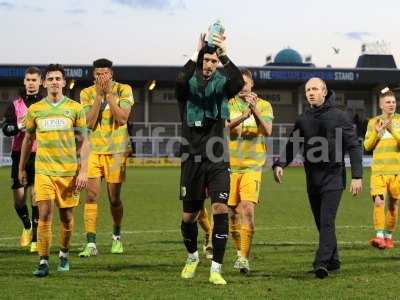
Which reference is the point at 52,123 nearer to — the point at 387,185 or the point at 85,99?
the point at 85,99

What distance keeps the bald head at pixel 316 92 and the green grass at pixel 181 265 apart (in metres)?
1.81

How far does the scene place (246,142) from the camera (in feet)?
29.2

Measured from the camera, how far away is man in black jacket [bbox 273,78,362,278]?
807 cm

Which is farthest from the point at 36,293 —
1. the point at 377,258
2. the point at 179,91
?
the point at 377,258

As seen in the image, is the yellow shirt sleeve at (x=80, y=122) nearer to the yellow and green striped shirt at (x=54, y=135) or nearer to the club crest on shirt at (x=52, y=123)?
the yellow and green striped shirt at (x=54, y=135)

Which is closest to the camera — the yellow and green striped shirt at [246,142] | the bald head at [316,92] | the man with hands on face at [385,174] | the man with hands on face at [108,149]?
the bald head at [316,92]

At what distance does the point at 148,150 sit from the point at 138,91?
9.40 metres

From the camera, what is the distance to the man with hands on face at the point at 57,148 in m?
7.91

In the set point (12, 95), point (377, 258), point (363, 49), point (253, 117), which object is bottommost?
point (377, 258)

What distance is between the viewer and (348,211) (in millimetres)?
16328

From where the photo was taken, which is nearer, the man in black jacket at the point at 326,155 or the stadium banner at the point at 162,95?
the man in black jacket at the point at 326,155

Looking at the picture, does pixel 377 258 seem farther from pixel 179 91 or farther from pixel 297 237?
pixel 179 91

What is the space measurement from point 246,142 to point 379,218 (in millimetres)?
3014

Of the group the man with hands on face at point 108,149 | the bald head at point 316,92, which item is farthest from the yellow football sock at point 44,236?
the bald head at point 316,92
